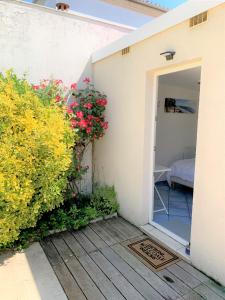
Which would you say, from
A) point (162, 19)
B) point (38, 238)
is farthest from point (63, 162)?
point (162, 19)

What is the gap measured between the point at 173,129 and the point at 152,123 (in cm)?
375

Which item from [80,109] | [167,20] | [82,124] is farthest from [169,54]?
[80,109]

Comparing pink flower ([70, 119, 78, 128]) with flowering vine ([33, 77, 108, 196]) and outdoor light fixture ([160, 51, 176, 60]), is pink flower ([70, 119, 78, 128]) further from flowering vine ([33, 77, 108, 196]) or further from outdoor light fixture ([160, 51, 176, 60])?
outdoor light fixture ([160, 51, 176, 60])

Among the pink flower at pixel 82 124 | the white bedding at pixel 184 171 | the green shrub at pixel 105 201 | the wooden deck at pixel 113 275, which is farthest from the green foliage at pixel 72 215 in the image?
the white bedding at pixel 184 171

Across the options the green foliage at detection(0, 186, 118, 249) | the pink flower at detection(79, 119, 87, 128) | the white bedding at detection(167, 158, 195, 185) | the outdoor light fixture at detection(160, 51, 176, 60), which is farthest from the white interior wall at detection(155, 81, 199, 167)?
the outdoor light fixture at detection(160, 51, 176, 60)

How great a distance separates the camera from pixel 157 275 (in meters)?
3.23

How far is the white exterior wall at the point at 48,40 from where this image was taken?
4.67m

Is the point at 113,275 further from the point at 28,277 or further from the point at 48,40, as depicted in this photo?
the point at 48,40

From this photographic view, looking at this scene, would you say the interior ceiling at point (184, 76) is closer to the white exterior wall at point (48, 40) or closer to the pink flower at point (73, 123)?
the white exterior wall at point (48, 40)

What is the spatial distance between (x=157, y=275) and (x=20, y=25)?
5.27 m

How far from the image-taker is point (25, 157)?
10.8 ft

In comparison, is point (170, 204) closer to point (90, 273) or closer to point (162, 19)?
point (90, 273)

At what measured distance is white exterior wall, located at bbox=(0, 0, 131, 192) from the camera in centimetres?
467

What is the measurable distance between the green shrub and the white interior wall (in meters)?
2.89
